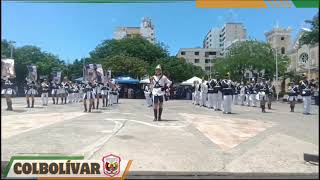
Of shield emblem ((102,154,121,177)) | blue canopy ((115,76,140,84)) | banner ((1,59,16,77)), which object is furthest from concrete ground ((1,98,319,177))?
blue canopy ((115,76,140,84))

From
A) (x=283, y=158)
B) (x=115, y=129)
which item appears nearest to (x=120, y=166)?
(x=283, y=158)

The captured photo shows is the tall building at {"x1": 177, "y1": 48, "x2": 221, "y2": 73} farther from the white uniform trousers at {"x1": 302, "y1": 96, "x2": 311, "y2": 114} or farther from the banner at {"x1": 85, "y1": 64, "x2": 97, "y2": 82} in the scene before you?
the white uniform trousers at {"x1": 302, "y1": 96, "x2": 311, "y2": 114}

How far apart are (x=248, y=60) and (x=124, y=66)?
71.9ft

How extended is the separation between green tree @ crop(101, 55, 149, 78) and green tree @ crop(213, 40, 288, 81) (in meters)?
15.9

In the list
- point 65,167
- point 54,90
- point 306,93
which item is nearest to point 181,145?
point 65,167

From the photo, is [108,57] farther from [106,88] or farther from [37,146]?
[37,146]

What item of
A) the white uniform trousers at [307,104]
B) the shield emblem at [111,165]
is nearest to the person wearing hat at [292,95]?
the white uniform trousers at [307,104]

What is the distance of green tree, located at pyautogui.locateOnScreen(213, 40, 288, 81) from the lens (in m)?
65.6

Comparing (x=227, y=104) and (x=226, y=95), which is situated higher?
(x=226, y=95)

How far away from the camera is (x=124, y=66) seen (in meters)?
50.5

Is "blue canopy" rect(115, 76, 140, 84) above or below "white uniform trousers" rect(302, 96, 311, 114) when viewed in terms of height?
above

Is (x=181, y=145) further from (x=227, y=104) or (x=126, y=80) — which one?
(x=126, y=80)

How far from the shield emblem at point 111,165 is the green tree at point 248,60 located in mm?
58104

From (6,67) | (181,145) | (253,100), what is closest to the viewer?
(6,67)
